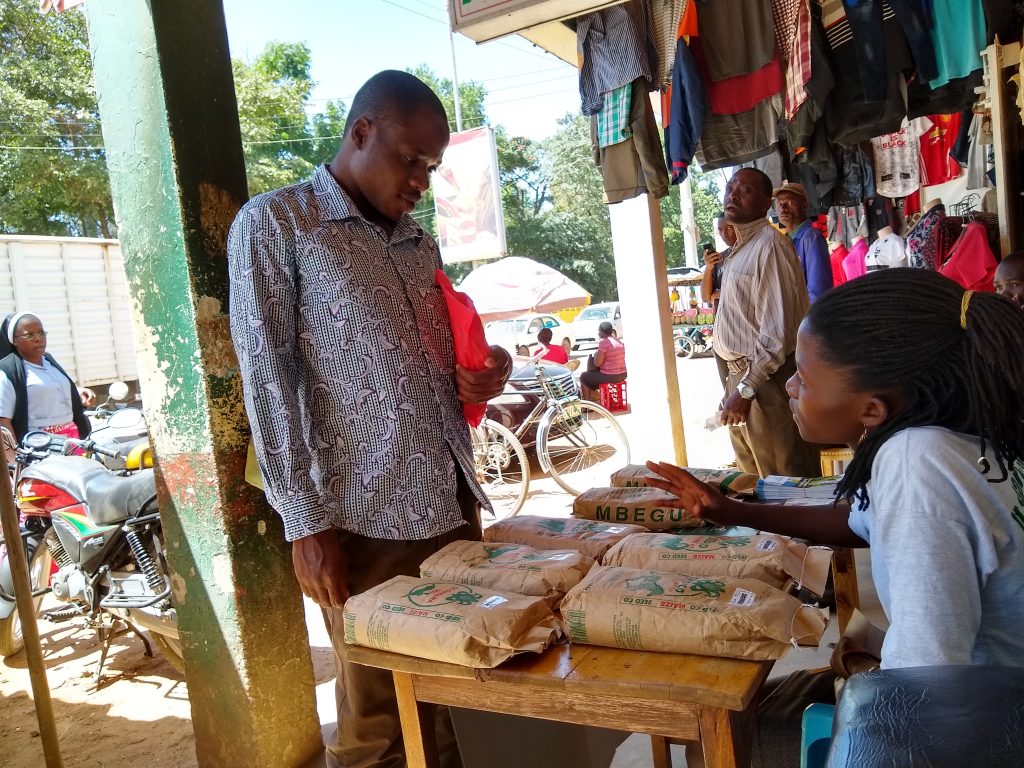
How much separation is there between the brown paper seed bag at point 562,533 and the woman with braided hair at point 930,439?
0.55 m

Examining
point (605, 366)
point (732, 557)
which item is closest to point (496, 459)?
point (605, 366)

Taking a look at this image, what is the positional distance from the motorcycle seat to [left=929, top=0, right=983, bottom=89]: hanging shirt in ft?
15.0

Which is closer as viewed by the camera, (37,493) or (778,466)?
(778,466)

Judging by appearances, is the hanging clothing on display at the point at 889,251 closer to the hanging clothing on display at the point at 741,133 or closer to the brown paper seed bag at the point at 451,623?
the hanging clothing on display at the point at 741,133

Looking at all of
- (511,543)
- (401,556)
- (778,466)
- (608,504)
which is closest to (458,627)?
(511,543)

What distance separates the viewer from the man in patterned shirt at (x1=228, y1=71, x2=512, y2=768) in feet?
6.08

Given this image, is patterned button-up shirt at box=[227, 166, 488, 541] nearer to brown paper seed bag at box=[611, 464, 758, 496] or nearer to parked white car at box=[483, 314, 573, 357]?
brown paper seed bag at box=[611, 464, 758, 496]

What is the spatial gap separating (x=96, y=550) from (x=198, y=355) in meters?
2.03

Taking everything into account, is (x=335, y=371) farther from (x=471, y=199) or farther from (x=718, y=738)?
(x=471, y=199)

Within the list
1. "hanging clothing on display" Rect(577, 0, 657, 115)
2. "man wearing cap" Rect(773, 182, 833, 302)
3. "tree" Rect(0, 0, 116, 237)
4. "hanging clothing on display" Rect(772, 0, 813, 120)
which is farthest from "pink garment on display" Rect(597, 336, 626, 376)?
"tree" Rect(0, 0, 116, 237)

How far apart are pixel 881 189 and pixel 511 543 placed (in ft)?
22.2

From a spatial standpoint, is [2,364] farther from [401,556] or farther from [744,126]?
[744,126]

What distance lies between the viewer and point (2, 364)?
5.18m

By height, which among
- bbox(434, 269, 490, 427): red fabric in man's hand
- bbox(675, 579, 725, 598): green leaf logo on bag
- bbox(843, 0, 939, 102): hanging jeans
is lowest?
bbox(675, 579, 725, 598): green leaf logo on bag
